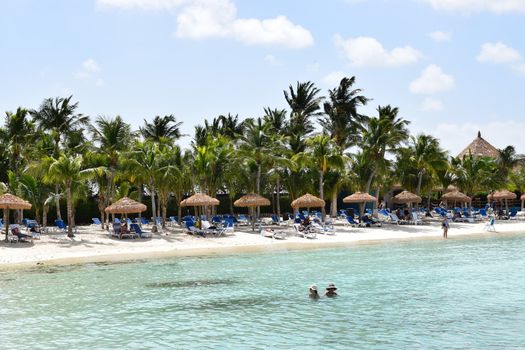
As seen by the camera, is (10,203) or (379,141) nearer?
(10,203)

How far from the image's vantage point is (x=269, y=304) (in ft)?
43.7

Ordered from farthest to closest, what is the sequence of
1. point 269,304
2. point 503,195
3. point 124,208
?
point 503,195 → point 124,208 → point 269,304

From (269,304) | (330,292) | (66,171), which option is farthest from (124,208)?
(330,292)

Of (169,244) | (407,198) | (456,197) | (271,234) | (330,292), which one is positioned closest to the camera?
(330,292)

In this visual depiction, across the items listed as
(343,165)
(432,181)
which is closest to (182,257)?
(343,165)

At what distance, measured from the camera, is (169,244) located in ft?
82.2

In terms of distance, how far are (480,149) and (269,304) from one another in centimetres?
4460

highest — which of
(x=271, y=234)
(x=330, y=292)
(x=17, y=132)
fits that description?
(x=17, y=132)

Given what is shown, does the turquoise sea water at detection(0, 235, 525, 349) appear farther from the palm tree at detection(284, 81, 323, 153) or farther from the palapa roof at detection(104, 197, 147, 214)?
the palm tree at detection(284, 81, 323, 153)

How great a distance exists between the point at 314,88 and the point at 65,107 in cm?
1947

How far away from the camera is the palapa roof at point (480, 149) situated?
52.5m

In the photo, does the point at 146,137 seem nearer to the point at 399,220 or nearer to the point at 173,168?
the point at 173,168

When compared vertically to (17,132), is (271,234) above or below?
below

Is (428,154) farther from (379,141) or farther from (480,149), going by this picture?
(480,149)
